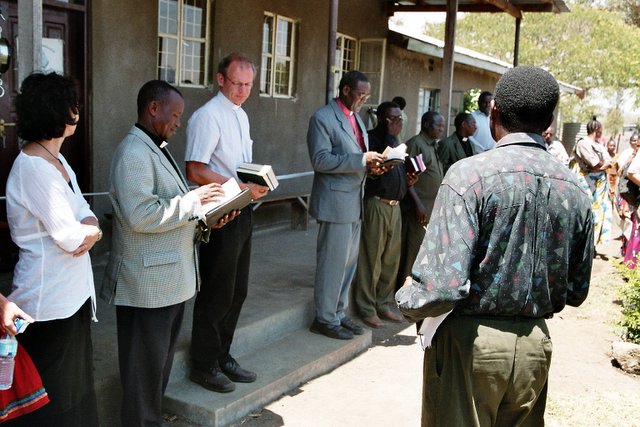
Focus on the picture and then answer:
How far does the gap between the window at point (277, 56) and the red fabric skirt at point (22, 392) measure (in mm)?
6279

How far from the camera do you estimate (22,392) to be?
8.69ft

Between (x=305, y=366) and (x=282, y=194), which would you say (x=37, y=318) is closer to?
(x=305, y=366)

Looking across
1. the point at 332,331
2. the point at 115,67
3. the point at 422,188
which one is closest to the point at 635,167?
the point at 422,188

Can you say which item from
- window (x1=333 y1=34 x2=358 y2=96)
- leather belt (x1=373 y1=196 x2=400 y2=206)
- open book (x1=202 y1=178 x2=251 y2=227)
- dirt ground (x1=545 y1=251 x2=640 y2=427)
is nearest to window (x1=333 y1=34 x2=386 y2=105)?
window (x1=333 y1=34 x2=358 y2=96)

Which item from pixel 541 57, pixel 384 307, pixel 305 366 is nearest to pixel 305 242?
pixel 384 307

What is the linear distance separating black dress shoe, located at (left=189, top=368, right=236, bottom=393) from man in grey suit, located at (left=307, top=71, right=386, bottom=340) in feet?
4.25

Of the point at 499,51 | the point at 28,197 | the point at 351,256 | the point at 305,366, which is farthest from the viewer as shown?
the point at 499,51

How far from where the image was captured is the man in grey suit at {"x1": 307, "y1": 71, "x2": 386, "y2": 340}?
195 inches

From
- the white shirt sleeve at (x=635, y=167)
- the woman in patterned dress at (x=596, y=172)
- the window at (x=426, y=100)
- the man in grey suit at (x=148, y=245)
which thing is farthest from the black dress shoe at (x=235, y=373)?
the window at (x=426, y=100)

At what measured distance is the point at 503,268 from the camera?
2.41m

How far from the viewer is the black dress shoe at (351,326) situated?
17.7 feet

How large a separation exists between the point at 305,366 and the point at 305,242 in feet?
11.6

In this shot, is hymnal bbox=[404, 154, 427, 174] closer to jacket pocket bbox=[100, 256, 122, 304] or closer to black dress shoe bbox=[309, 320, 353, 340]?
black dress shoe bbox=[309, 320, 353, 340]

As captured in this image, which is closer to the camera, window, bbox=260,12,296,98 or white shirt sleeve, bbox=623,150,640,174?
white shirt sleeve, bbox=623,150,640,174
